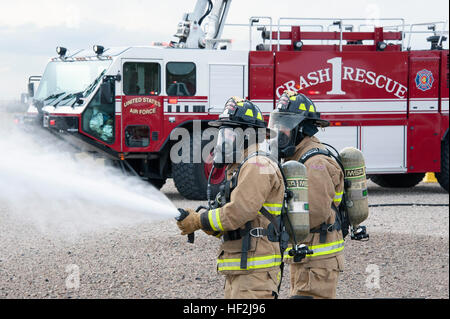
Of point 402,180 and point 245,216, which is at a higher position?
point 245,216

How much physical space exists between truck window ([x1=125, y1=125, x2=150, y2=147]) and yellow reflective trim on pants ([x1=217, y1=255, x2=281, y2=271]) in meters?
8.11

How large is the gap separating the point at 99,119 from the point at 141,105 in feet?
2.49

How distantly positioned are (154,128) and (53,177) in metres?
6.46

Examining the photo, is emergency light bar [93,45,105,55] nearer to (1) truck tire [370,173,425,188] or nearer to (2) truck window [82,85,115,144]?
(2) truck window [82,85,115,144]

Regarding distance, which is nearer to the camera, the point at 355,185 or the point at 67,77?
the point at 355,185

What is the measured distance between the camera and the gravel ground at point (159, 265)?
666cm

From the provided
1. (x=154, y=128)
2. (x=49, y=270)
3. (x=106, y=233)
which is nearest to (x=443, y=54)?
(x=154, y=128)

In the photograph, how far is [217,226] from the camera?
14.0 feet

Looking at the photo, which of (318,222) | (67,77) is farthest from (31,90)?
(318,222)

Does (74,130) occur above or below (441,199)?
above

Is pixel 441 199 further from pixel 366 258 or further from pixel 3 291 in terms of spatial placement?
pixel 3 291

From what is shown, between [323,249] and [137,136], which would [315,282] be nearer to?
[323,249]

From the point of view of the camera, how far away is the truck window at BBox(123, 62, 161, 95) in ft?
40.3

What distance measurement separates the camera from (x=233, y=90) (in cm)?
1277
